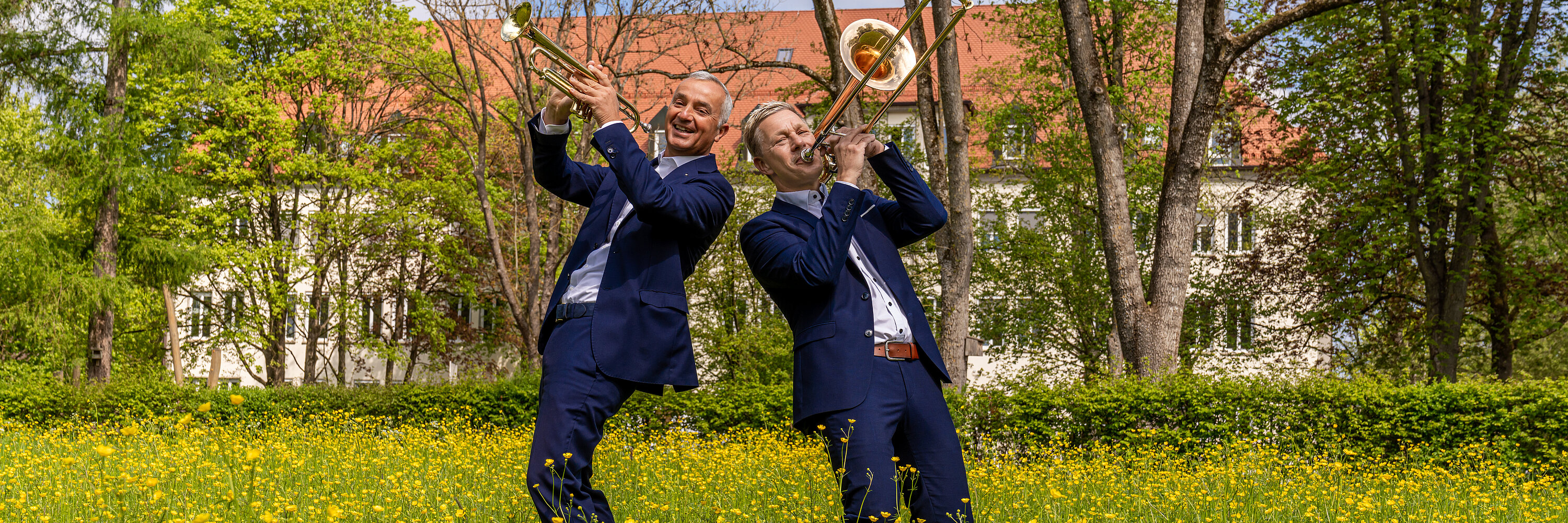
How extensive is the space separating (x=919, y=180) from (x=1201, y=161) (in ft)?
19.8

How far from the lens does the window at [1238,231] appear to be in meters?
20.6

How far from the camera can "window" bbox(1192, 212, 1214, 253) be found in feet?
68.7

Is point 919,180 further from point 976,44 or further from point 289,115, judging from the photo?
point 976,44

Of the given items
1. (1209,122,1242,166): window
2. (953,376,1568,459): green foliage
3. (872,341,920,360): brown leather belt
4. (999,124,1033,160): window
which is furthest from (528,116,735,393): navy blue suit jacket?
(999,124,1033,160): window

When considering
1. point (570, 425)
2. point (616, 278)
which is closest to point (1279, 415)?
point (616, 278)

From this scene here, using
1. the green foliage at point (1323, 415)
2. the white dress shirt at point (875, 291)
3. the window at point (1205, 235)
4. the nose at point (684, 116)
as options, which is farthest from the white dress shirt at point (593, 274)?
the window at point (1205, 235)

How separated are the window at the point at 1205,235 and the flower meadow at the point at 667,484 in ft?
44.5

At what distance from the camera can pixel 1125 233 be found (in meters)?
8.94

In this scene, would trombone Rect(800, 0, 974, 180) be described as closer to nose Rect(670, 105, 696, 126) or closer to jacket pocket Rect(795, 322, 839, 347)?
nose Rect(670, 105, 696, 126)

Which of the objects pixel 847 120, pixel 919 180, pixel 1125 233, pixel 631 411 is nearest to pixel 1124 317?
pixel 1125 233

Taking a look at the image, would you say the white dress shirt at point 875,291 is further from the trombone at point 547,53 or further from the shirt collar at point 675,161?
the trombone at point 547,53

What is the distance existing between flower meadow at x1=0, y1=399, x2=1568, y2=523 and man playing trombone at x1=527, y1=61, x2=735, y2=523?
12.8 inches

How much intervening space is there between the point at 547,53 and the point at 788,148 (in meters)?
0.80

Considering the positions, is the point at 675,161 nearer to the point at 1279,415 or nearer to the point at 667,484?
the point at 667,484
